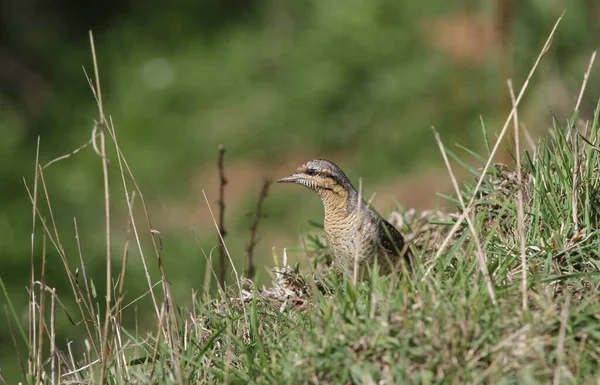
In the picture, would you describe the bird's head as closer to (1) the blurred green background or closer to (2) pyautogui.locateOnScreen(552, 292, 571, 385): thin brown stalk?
(2) pyautogui.locateOnScreen(552, 292, 571, 385): thin brown stalk

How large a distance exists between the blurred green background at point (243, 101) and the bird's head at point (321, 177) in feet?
10.6

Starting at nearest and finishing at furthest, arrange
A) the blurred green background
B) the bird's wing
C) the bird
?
the bird → the bird's wing → the blurred green background

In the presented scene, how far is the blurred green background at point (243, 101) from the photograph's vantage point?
892 centimetres

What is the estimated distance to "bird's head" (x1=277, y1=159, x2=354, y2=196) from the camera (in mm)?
4012

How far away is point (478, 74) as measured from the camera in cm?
1103

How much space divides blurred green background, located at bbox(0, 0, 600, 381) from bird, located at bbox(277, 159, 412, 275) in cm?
323

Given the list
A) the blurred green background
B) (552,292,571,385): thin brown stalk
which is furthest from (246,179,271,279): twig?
the blurred green background

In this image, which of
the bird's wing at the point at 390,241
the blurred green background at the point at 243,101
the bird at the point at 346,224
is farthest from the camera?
the blurred green background at the point at 243,101

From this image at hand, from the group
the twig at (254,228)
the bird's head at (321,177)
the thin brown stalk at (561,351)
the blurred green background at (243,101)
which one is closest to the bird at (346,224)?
the bird's head at (321,177)

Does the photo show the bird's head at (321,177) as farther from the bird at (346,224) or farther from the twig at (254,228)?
the twig at (254,228)

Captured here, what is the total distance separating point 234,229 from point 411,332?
22.3 ft

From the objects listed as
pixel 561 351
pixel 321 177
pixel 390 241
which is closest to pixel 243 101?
pixel 321 177

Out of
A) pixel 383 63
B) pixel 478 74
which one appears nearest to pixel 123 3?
pixel 383 63

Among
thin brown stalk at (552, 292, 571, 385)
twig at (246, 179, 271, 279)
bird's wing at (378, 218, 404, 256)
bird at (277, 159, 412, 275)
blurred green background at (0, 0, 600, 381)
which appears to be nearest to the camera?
thin brown stalk at (552, 292, 571, 385)
